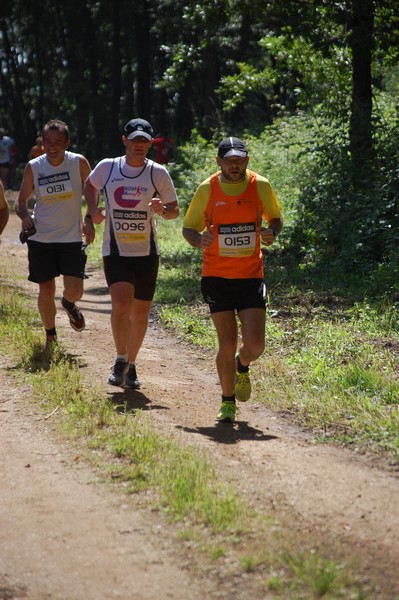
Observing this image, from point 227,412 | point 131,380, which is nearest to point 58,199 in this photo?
point 131,380

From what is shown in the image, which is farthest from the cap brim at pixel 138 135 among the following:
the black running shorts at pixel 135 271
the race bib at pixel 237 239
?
the race bib at pixel 237 239

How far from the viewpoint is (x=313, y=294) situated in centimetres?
1233

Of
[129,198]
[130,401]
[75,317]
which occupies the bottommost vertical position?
[130,401]

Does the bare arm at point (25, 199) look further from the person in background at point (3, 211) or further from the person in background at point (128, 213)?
the person in background at point (128, 213)

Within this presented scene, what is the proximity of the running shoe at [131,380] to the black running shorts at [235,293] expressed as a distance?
53.5 inches

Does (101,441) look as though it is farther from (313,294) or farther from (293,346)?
(313,294)

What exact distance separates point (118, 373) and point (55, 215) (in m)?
1.86

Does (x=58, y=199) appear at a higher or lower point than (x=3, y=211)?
higher

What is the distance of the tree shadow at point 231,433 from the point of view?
6961 mm

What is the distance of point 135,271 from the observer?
8.10m

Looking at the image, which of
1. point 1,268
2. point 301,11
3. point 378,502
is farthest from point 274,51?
point 378,502

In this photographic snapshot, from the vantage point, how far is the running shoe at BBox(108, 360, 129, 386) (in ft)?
26.4

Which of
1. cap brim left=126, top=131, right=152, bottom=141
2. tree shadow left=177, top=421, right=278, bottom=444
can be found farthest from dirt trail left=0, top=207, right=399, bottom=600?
cap brim left=126, top=131, right=152, bottom=141

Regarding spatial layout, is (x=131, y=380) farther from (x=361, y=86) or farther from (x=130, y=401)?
(x=361, y=86)
